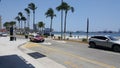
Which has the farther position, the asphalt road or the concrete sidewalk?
the asphalt road

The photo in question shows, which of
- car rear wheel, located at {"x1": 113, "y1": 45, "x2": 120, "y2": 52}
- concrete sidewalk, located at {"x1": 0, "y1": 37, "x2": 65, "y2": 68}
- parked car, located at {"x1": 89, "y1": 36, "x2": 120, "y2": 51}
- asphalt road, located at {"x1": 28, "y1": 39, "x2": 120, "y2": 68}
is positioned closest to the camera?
concrete sidewalk, located at {"x1": 0, "y1": 37, "x2": 65, "y2": 68}

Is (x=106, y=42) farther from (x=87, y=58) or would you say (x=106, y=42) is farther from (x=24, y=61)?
(x=24, y=61)

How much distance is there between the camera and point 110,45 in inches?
1051

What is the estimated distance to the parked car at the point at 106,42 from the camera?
2606cm

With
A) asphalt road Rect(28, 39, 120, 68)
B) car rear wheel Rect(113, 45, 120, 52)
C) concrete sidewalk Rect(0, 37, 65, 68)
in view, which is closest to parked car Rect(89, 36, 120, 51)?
car rear wheel Rect(113, 45, 120, 52)

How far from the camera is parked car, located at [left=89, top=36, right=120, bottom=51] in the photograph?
2606cm

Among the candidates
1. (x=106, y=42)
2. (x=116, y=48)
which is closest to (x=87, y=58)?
(x=116, y=48)

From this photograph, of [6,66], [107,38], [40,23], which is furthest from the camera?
[40,23]

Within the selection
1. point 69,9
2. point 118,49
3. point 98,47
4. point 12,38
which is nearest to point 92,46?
point 98,47

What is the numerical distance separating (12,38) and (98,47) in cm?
2354

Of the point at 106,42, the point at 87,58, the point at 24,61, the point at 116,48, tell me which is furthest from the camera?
the point at 106,42

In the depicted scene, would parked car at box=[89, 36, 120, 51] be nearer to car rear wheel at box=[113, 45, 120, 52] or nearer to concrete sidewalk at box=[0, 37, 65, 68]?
car rear wheel at box=[113, 45, 120, 52]

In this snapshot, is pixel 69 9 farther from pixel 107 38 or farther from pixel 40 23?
pixel 40 23

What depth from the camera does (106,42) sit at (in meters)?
27.3
